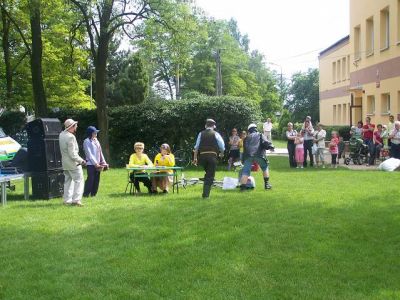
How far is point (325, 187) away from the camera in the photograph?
1424 centimetres

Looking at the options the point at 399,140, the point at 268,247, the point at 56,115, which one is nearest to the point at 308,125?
the point at 399,140

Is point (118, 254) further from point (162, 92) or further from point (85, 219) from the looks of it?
point (162, 92)

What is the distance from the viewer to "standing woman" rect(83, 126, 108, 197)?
13.7 meters

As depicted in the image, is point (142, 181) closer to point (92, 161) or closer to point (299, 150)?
point (92, 161)

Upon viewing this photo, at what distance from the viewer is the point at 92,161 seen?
13.7 metres

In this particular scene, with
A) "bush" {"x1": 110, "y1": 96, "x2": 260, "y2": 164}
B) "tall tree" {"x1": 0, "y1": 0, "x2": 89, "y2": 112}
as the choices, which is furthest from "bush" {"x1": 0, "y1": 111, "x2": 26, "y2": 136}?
"bush" {"x1": 110, "y1": 96, "x2": 260, "y2": 164}

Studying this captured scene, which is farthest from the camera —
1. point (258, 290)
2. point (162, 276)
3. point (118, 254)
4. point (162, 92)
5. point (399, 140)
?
point (162, 92)

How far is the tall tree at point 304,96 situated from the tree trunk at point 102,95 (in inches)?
1766

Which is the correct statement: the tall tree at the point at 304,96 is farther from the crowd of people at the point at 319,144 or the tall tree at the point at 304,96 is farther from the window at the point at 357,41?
the crowd of people at the point at 319,144

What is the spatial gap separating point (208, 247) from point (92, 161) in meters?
6.20

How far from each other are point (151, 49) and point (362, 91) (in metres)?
12.3

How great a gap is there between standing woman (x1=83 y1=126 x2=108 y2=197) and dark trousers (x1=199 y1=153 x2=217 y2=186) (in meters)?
2.53

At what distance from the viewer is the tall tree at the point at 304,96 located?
6894 cm

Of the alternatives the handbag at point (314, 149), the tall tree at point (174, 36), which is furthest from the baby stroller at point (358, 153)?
the tall tree at point (174, 36)
